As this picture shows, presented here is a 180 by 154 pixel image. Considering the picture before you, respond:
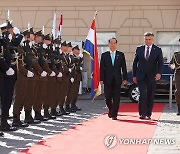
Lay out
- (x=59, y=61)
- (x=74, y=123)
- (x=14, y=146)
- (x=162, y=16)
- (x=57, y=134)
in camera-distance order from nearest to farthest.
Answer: (x=14, y=146) < (x=57, y=134) < (x=74, y=123) < (x=59, y=61) < (x=162, y=16)

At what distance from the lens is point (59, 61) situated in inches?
428

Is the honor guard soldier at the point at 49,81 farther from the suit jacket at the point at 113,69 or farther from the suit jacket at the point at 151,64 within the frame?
the suit jacket at the point at 151,64

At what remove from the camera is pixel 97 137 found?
7168 millimetres

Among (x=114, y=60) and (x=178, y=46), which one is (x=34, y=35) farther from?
(x=178, y=46)

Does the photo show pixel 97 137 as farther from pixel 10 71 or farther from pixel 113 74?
pixel 113 74

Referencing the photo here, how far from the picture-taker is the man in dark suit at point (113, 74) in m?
10.1

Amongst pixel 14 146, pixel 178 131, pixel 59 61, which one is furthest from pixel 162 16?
pixel 14 146

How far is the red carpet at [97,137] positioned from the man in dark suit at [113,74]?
20.7 inches

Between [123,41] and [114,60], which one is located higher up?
[123,41]

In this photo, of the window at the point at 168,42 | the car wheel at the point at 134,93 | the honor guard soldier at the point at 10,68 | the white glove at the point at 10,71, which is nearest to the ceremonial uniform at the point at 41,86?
the honor guard soldier at the point at 10,68

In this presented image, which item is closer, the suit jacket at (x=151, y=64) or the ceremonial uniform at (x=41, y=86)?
the ceremonial uniform at (x=41, y=86)

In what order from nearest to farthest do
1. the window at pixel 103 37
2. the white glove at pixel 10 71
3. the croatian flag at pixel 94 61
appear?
the white glove at pixel 10 71 < the croatian flag at pixel 94 61 < the window at pixel 103 37

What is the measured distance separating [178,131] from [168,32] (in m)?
12.5

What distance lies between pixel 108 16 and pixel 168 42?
261 centimetres
